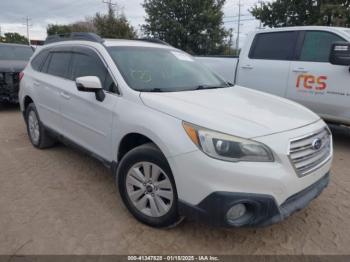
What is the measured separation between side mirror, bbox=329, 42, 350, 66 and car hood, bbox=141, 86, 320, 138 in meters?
1.90

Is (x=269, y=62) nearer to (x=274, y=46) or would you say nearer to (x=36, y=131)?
(x=274, y=46)

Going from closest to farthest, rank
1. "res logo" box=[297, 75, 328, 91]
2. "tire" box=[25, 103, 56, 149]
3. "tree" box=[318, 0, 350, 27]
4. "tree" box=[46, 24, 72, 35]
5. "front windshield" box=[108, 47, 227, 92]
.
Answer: "front windshield" box=[108, 47, 227, 92] → "tire" box=[25, 103, 56, 149] → "res logo" box=[297, 75, 328, 91] → "tree" box=[318, 0, 350, 27] → "tree" box=[46, 24, 72, 35]

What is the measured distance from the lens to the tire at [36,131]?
492 cm

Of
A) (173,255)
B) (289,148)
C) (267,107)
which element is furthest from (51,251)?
(267,107)

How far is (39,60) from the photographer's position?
5070 millimetres

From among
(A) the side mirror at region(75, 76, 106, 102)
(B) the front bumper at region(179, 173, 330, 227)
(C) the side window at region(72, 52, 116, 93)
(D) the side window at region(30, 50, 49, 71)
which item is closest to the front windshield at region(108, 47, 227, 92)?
(C) the side window at region(72, 52, 116, 93)

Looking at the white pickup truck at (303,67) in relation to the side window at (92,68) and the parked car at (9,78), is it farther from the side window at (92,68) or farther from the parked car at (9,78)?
the parked car at (9,78)

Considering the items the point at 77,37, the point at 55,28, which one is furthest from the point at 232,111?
the point at 55,28

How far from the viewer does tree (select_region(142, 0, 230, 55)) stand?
21016 millimetres

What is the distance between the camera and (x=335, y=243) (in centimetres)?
277

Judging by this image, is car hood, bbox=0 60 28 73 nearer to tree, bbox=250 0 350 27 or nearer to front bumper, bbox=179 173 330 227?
front bumper, bbox=179 173 330 227

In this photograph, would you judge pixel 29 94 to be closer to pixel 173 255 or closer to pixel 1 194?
pixel 1 194

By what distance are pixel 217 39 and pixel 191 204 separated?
69.2 ft

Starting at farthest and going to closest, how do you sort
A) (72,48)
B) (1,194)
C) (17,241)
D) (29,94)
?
1. (29,94)
2. (72,48)
3. (1,194)
4. (17,241)
